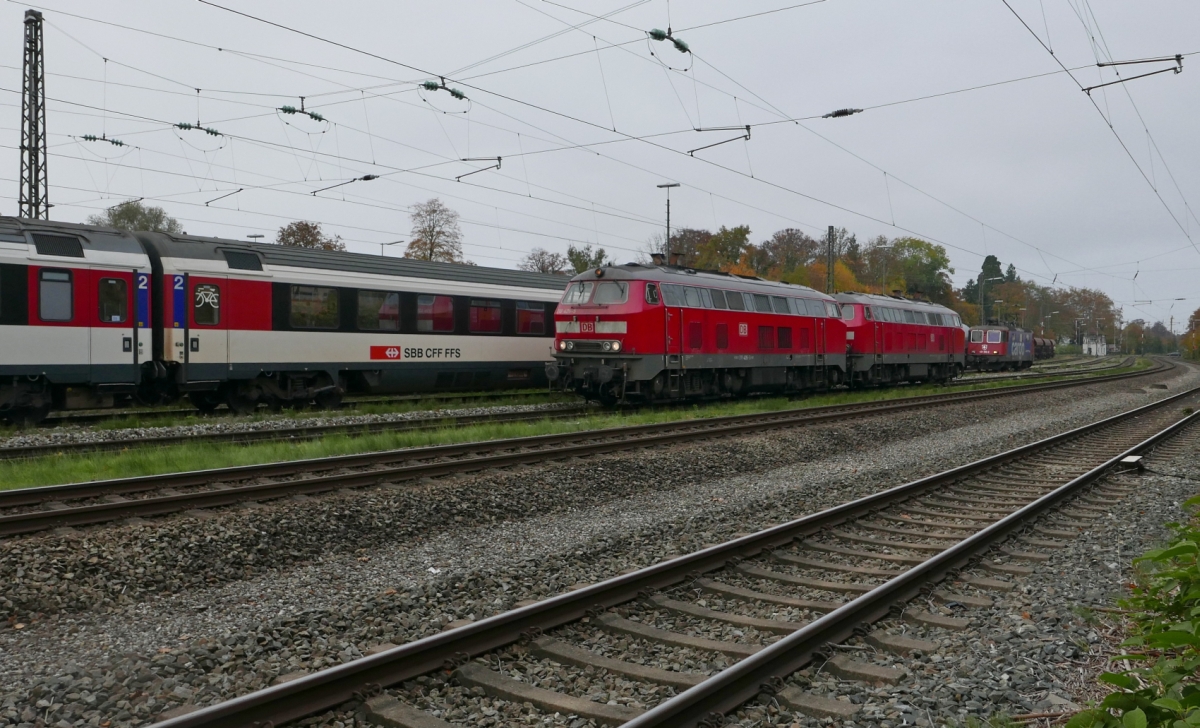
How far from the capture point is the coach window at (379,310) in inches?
725

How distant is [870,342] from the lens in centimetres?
2836

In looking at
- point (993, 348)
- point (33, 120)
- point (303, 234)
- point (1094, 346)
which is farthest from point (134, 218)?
point (1094, 346)

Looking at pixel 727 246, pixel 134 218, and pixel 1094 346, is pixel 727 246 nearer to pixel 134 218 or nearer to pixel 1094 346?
pixel 134 218

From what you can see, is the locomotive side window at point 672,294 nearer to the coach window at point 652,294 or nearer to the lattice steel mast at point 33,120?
the coach window at point 652,294

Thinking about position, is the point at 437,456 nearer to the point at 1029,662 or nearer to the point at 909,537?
the point at 909,537

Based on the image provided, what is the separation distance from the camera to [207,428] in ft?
46.6

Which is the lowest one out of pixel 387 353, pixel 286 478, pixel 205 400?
pixel 286 478

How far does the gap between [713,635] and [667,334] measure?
13054mm

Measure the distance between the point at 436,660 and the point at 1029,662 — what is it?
335 centimetres

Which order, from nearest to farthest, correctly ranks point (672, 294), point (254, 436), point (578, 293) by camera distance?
point (254, 436)
point (672, 294)
point (578, 293)

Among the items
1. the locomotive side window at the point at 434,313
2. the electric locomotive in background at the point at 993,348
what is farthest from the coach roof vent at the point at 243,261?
the electric locomotive in background at the point at 993,348

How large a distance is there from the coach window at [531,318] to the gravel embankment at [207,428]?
4.78 metres

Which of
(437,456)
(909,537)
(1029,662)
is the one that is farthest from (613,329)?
(1029,662)

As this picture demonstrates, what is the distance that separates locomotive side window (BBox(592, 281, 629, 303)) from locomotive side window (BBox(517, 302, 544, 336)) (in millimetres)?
4126
